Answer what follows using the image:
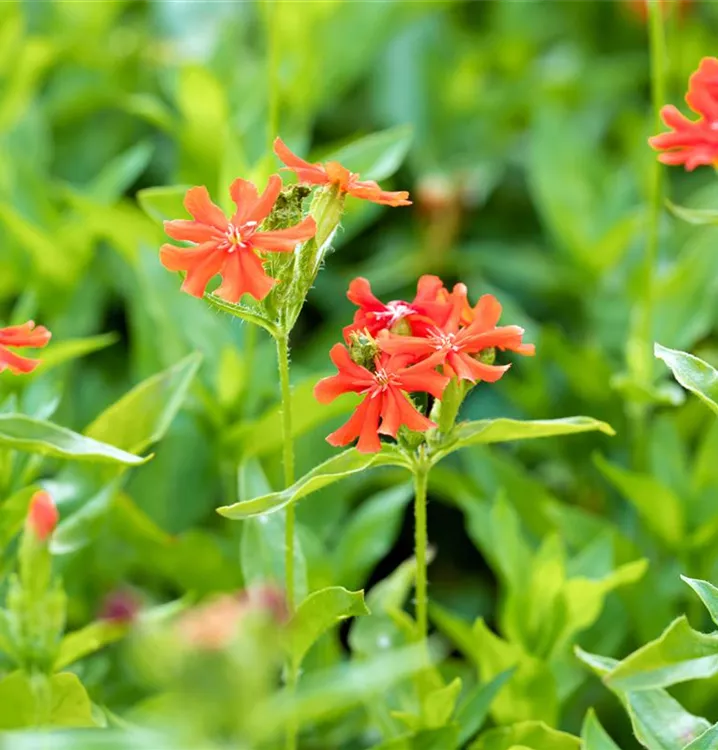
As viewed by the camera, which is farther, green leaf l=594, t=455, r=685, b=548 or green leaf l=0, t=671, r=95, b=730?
green leaf l=594, t=455, r=685, b=548

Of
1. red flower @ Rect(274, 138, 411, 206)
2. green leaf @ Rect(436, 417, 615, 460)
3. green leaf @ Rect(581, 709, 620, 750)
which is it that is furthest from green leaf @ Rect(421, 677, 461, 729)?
red flower @ Rect(274, 138, 411, 206)

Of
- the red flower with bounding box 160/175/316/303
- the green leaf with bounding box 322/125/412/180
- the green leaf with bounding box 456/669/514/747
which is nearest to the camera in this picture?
the red flower with bounding box 160/175/316/303

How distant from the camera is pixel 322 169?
1042 millimetres

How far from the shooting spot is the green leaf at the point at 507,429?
1.04 metres

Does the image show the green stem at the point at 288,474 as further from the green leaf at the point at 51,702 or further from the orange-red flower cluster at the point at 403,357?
the green leaf at the point at 51,702

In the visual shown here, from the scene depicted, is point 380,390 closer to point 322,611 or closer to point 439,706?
point 322,611

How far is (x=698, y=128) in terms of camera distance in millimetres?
1134

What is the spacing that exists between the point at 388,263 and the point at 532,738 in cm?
103

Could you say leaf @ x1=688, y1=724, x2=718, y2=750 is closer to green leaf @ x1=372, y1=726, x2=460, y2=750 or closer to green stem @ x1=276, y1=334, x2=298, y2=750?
green leaf @ x1=372, y1=726, x2=460, y2=750

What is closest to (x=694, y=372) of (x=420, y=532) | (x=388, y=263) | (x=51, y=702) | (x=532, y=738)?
(x=420, y=532)

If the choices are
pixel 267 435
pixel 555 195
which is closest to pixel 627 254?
pixel 555 195

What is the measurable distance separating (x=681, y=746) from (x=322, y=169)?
1.96 feet

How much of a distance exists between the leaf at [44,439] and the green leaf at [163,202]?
37 cm

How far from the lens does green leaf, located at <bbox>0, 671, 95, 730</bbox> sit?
1.04 m
